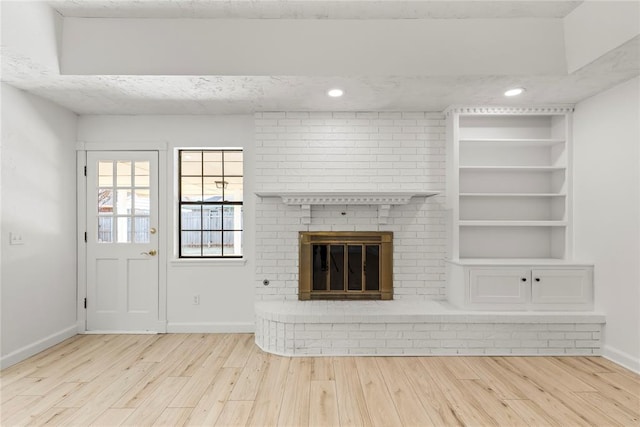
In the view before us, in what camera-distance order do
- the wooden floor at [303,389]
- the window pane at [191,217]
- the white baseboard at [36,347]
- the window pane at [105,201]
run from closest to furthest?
1. the wooden floor at [303,389]
2. the white baseboard at [36,347]
3. the window pane at [105,201]
4. the window pane at [191,217]

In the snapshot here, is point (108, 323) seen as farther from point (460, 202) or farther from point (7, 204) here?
point (460, 202)

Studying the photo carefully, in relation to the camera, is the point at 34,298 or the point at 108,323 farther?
the point at 108,323

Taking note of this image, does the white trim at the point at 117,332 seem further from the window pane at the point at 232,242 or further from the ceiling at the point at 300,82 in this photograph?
the ceiling at the point at 300,82

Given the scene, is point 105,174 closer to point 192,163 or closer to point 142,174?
point 142,174

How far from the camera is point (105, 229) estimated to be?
3938mm

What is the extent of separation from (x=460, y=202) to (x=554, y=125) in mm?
1285

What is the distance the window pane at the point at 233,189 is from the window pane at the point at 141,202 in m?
0.85

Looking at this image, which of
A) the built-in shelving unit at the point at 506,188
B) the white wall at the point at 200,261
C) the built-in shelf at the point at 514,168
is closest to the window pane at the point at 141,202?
the white wall at the point at 200,261

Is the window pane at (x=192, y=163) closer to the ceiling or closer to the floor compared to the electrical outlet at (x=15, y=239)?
closer to the ceiling

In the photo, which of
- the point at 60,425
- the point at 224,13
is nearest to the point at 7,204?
the point at 60,425

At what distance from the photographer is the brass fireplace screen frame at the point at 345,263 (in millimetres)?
3844

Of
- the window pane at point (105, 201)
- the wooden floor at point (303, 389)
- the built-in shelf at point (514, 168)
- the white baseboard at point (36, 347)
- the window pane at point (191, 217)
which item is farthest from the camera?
the window pane at point (191, 217)

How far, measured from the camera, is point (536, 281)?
337 centimetres

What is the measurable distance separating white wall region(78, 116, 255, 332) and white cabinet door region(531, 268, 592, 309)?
113 inches
